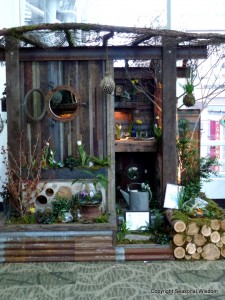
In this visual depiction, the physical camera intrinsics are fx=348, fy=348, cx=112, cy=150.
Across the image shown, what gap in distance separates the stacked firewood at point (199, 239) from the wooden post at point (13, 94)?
9.29 feet

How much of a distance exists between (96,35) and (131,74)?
2.31 m

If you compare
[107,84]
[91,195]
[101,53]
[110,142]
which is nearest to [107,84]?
[107,84]

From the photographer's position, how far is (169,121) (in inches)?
227

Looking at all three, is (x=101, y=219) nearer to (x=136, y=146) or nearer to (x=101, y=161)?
(x=101, y=161)

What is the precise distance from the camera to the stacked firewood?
4.81m

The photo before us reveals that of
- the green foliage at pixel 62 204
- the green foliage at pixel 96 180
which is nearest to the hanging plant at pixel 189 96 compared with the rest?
the green foliage at pixel 96 180

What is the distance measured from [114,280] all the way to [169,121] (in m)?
2.71

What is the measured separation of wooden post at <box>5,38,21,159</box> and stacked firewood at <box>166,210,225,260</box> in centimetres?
283

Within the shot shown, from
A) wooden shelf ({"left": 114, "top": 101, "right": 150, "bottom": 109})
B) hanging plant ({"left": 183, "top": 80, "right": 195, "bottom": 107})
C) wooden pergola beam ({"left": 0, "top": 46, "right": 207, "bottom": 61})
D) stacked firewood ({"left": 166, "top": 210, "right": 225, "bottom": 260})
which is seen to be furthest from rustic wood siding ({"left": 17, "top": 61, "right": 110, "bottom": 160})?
stacked firewood ({"left": 166, "top": 210, "right": 225, "bottom": 260})

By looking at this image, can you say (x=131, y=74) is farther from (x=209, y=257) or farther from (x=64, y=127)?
(x=209, y=257)

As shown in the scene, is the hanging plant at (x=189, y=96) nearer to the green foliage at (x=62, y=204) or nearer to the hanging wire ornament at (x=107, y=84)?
the hanging wire ornament at (x=107, y=84)

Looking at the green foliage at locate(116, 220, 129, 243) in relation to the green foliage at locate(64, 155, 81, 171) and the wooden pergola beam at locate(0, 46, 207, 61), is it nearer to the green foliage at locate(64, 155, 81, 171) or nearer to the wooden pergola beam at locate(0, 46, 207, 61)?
the green foliage at locate(64, 155, 81, 171)

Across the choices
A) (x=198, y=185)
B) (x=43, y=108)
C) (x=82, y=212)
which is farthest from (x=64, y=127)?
(x=198, y=185)

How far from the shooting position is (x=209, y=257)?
4.89 metres
